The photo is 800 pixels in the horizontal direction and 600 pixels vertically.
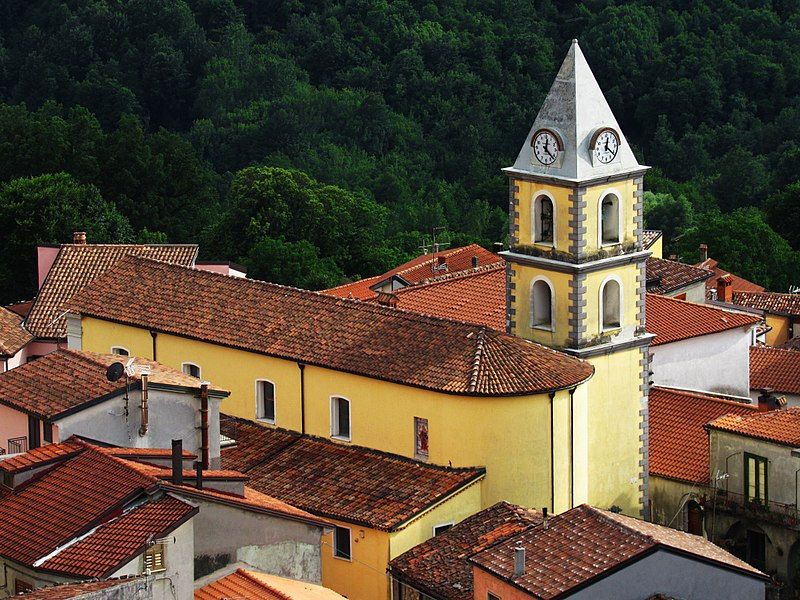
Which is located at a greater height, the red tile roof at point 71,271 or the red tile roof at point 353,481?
the red tile roof at point 71,271

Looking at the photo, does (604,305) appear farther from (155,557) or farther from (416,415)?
(155,557)

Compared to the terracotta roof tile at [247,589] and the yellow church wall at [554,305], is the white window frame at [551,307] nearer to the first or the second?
the yellow church wall at [554,305]

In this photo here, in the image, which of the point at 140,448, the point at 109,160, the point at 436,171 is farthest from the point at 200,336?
the point at 436,171

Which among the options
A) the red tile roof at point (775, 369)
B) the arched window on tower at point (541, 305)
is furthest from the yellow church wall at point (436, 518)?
the red tile roof at point (775, 369)

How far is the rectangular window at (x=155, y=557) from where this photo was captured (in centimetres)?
4455

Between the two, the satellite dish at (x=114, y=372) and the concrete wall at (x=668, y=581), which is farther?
the satellite dish at (x=114, y=372)

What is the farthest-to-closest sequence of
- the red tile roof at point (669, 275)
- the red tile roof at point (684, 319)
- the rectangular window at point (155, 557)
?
the red tile roof at point (669, 275), the red tile roof at point (684, 319), the rectangular window at point (155, 557)

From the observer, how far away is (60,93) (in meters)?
134

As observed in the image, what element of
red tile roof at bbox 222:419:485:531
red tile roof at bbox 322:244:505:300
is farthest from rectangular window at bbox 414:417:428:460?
red tile roof at bbox 322:244:505:300

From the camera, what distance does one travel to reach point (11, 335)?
76.6m

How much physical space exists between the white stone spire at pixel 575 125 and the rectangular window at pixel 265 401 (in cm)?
810

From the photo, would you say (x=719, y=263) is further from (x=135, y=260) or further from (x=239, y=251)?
(x=135, y=260)

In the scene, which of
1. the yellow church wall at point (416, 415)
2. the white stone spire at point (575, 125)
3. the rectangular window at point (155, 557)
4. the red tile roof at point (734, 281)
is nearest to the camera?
the rectangular window at point (155, 557)

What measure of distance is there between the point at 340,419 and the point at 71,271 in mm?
21470
